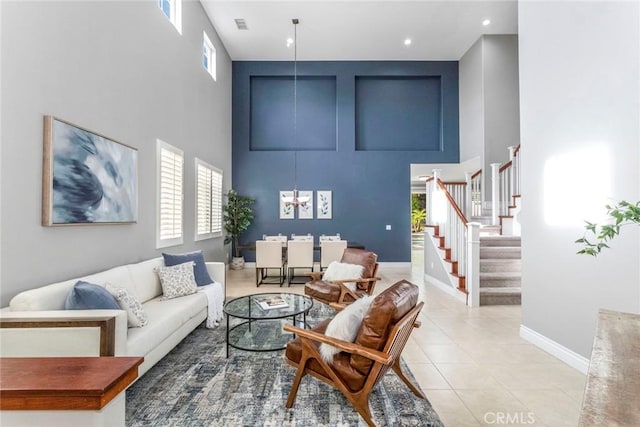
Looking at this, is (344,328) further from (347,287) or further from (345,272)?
(345,272)

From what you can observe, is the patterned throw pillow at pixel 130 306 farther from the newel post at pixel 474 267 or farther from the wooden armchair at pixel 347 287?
the newel post at pixel 474 267

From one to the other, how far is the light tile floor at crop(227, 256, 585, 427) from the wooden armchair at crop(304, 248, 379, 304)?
2.67 ft

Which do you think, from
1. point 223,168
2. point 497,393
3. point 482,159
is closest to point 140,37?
point 223,168

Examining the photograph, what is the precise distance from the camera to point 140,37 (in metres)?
3.74

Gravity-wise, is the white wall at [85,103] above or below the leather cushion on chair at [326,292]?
above

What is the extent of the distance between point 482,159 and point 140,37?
687 cm

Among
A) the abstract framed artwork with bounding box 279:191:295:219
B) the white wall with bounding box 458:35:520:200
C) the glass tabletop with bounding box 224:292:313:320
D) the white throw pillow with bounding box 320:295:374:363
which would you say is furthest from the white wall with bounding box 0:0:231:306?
the white wall with bounding box 458:35:520:200

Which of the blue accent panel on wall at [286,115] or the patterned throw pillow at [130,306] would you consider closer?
the patterned throw pillow at [130,306]

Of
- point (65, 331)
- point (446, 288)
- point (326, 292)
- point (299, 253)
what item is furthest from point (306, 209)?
point (65, 331)

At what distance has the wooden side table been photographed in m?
0.87

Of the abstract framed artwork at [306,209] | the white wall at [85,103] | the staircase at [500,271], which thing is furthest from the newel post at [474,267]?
the white wall at [85,103]

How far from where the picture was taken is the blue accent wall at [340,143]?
7.92 metres

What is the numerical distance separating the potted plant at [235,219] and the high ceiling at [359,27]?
11.9ft

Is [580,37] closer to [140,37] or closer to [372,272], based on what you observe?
[372,272]
